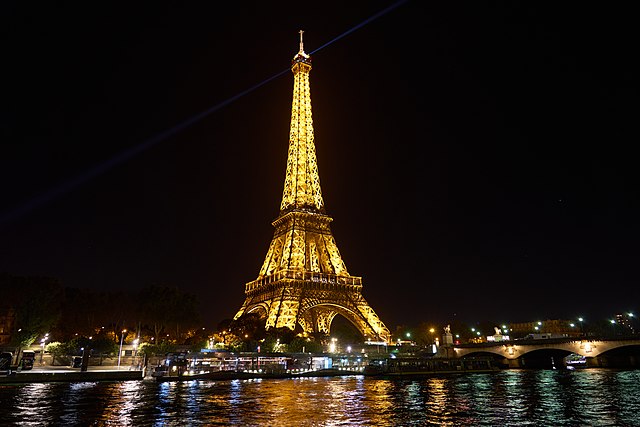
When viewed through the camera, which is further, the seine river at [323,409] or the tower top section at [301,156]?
the tower top section at [301,156]

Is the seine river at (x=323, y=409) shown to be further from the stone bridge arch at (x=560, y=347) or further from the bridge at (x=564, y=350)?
the bridge at (x=564, y=350)

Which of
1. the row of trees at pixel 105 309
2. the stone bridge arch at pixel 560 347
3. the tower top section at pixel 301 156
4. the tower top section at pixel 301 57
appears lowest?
the stone bridge arch at pixel 560 347

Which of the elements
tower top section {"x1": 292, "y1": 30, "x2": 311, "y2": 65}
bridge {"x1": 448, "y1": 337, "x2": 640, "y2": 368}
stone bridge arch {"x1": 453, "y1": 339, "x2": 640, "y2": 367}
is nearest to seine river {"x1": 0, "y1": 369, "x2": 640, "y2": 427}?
stone bridge arch {"x1": 453, "y1": 339, "x2": 640, "y2": 367}

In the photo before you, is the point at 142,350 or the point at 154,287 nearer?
the point at 142,350

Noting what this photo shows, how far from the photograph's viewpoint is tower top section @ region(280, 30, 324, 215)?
74688 millimetres

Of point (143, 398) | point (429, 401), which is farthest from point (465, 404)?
point (143, 398)

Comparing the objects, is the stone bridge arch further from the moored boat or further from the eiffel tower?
the eiffel tower

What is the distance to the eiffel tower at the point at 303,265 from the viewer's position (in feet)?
207

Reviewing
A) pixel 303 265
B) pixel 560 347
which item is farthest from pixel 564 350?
pixel 303 265

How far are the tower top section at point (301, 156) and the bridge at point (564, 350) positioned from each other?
33.3 m

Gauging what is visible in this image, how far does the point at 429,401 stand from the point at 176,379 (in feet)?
85.4

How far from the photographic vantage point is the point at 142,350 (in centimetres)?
5500

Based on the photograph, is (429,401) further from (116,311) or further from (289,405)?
(116,311)

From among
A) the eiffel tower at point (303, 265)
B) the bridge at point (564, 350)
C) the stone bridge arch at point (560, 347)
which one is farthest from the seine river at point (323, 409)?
the eiffel tower at point (303, 265)
